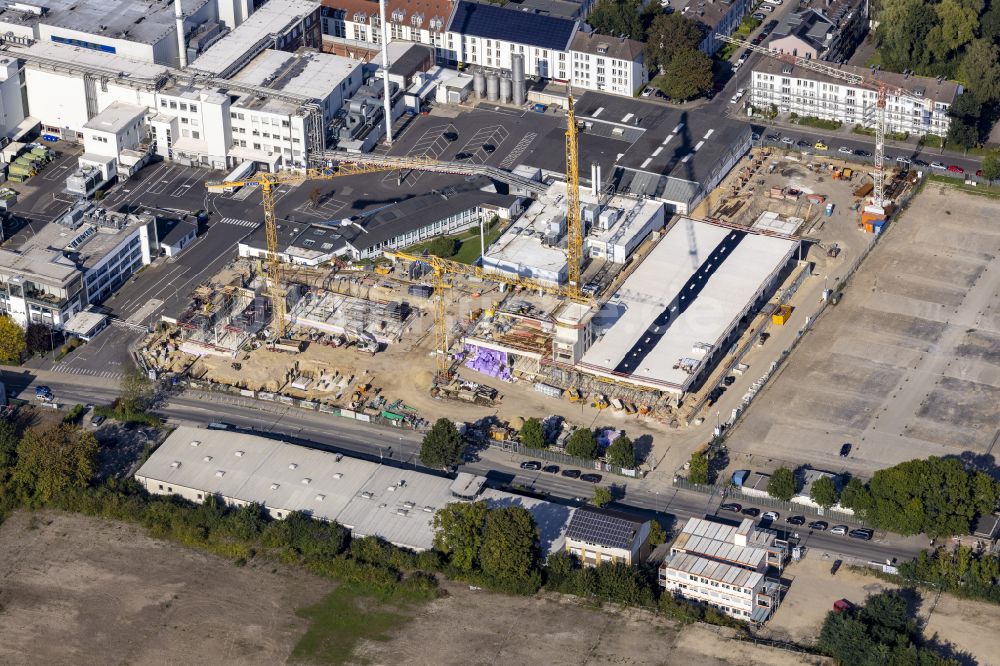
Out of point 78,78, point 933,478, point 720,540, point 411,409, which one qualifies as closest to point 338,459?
point 411,409

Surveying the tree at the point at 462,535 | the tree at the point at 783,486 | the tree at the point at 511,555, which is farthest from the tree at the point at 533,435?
the tree at the point at 783,486

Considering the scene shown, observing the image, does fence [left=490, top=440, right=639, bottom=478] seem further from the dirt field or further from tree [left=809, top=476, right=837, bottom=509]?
the dirt field

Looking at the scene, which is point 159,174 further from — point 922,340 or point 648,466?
point 922,340

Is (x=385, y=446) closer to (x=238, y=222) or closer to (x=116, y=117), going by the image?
(x=238, y=222)

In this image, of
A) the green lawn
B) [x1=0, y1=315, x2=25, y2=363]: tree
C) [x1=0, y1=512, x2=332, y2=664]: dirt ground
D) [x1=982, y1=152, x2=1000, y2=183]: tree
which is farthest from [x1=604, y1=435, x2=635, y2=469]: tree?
[x1=982, y1=152, x2=1000, y2=183]: tree

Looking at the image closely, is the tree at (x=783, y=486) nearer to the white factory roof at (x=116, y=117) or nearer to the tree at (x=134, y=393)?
the tree at (x=134, y=393)

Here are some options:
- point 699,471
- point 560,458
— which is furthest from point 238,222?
point 699,471
